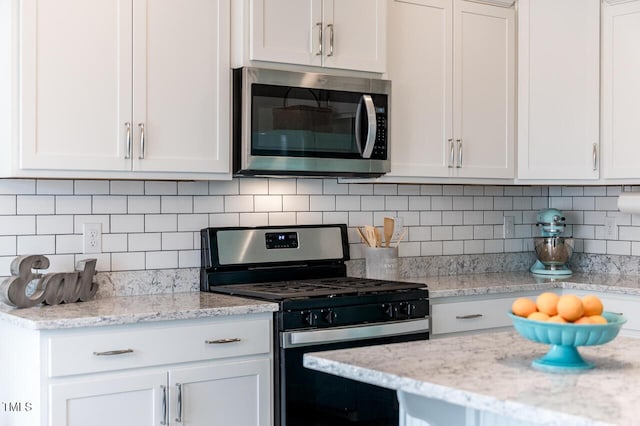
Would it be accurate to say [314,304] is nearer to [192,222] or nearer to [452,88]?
A: [192,222]

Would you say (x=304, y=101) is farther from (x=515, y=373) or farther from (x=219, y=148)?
(x=515, y=373)

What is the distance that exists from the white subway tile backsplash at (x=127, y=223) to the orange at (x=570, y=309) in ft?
7.00

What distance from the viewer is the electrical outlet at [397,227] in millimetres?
4551

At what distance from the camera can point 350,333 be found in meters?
3.53

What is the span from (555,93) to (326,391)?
211 centimetres

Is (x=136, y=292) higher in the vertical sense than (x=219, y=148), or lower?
lower

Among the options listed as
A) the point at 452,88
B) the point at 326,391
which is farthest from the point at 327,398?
the point at 452,88

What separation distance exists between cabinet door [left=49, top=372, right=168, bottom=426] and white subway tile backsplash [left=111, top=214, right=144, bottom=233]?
0.78 metres

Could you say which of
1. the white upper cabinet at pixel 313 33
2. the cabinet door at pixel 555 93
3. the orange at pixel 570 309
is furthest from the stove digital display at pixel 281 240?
the orange at pixel 570 309

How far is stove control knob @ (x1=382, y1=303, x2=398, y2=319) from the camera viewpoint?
366 centimetres

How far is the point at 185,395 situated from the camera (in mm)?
3178

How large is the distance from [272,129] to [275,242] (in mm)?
602

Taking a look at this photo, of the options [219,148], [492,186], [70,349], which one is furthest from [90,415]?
[492,186]

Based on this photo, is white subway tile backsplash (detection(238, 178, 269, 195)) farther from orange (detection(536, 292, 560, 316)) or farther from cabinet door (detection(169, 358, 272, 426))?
orange (detection(536, 292, 560, 316))
